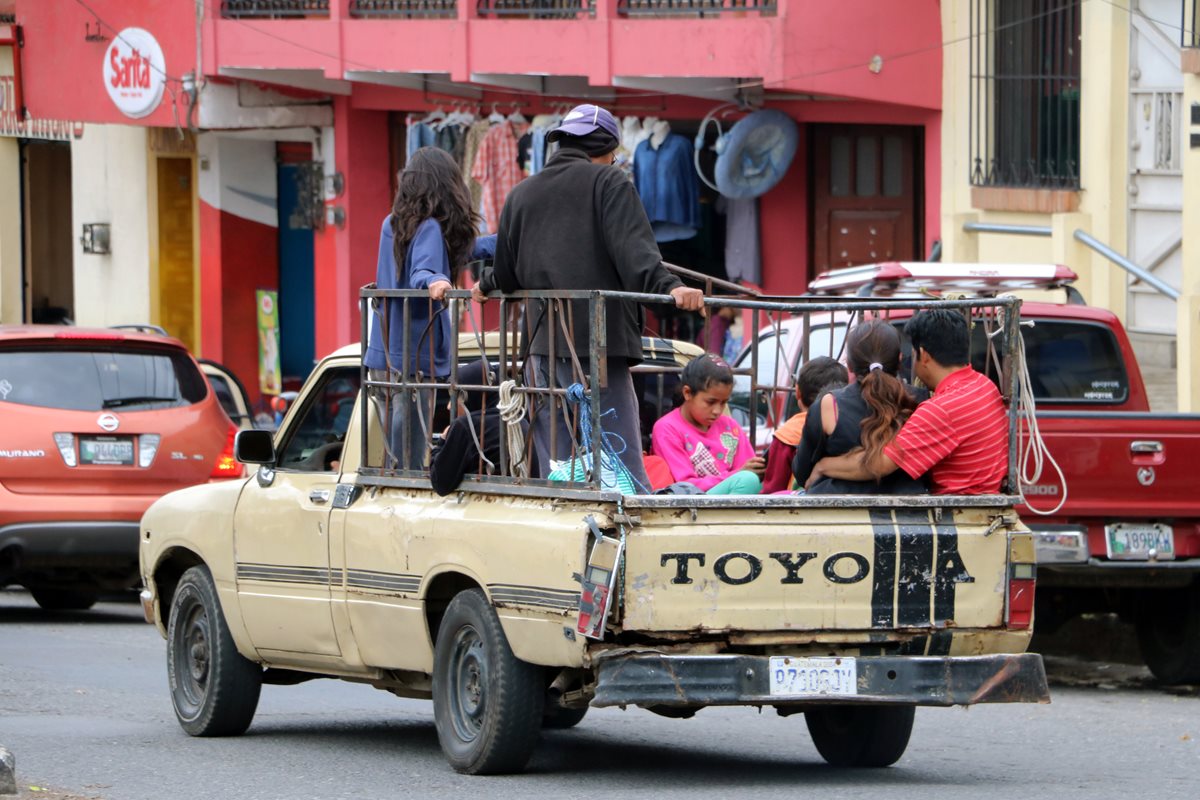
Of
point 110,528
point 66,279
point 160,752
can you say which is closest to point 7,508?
point 110,528

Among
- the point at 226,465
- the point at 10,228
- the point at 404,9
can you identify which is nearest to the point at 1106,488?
the point at 226,465

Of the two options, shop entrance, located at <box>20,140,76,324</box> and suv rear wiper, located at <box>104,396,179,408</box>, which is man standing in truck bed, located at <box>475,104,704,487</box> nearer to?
suv rear wiper, located at <box>104,396,179,408</box>

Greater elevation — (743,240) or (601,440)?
(743,240)

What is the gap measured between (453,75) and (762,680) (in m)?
14.9

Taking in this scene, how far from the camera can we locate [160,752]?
862 centimetres

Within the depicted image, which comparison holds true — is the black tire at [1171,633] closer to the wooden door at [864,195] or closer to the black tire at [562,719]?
the black tire at [562,719]

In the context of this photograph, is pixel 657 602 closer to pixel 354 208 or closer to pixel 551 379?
pixel 551 379

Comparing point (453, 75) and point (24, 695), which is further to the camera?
point (453, 75)

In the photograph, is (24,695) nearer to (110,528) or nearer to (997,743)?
(110,528)

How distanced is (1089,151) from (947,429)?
995cm

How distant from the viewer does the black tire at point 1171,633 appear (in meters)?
11.3

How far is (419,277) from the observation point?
8.45m

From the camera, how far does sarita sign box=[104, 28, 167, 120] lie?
81.9ft

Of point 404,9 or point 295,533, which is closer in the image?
point 295,533
